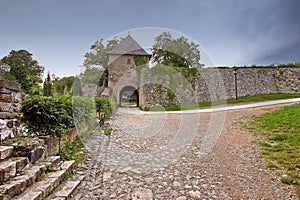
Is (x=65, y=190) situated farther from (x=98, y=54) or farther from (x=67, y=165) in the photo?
(x=98, y=54)

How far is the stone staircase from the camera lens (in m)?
1.75

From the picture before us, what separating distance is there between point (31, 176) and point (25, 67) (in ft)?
48.4

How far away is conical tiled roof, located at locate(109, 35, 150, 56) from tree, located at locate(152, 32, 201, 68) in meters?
3.20

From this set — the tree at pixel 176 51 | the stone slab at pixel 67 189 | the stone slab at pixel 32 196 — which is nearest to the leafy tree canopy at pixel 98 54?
the tree at pixel 176 51

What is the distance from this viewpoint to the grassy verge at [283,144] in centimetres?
267

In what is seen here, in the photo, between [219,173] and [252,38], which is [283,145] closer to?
[219,173]

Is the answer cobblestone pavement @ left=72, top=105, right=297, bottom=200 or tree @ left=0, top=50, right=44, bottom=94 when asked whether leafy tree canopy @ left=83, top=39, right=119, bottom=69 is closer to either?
tree @ left=0, top=50, right=44, bottom=94

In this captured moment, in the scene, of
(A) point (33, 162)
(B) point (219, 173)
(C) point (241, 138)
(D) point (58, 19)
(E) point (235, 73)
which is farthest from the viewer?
(E) point (235, 73)

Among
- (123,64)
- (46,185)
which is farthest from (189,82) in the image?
(46,185)

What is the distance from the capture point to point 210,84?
15.8m

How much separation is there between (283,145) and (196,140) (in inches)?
66.3

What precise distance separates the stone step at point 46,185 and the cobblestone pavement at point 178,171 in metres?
0.22

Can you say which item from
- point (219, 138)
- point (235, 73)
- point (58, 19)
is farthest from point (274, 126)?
point (235, 73)

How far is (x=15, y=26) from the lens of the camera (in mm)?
5199
